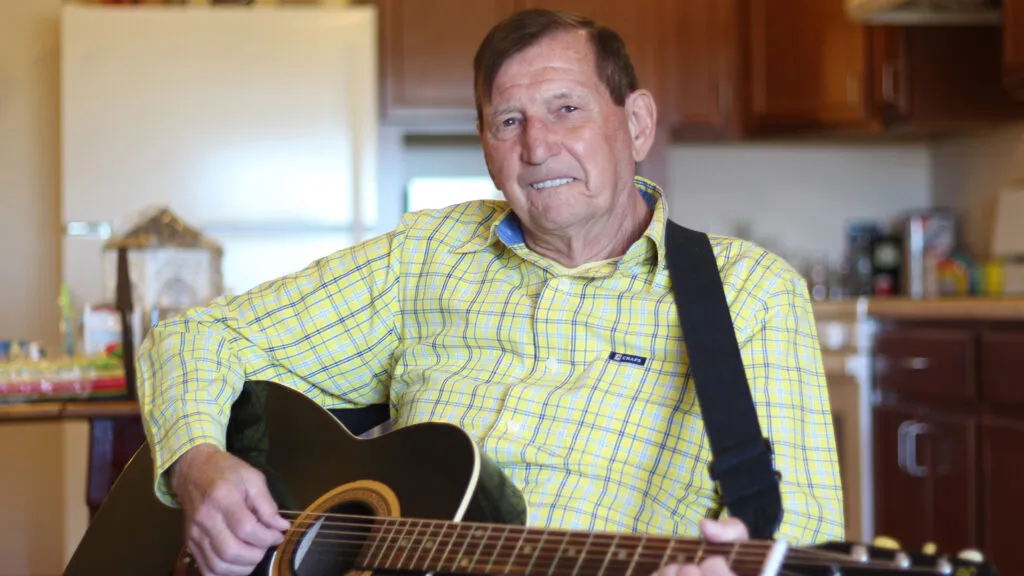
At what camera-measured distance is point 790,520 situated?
1.12 metres

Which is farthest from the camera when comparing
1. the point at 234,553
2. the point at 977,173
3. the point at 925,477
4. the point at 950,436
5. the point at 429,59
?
the point at 977,173

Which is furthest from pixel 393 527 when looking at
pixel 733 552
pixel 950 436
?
pixel 950 436

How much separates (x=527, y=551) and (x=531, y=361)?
41 centimetres

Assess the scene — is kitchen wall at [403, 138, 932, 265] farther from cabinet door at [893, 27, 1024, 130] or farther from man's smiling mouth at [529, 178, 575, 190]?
man's smiling mouth at [529, 178, 575, 190]

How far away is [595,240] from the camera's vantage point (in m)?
1.40

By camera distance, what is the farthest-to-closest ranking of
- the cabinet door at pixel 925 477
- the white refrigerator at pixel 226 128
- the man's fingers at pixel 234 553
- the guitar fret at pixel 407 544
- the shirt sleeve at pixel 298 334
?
1. the white refrigerator at pixel 226 128
2. the cabinet door at pixel 925 477
3. the shirt sleeve at pixel 298 334
4. the man's fingers at pixel 234 553
5. the guitar fret at pixel 407 544

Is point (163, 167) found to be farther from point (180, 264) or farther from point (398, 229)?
point (398, 229)

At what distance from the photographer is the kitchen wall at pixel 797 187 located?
13.8 feet

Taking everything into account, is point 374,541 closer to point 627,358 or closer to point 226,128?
point 627,358

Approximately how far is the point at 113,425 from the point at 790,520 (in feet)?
3.84

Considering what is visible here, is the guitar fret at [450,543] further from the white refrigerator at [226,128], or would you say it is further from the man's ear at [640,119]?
the white refrigerator at [226,128]

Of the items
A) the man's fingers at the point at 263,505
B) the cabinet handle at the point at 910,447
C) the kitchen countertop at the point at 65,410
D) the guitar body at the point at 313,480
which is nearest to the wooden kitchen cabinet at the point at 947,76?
the cabinet handle at the point at 910,447

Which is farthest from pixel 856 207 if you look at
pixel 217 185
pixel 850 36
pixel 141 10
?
pixel 141 10

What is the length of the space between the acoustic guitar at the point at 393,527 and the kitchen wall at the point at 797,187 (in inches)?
118
